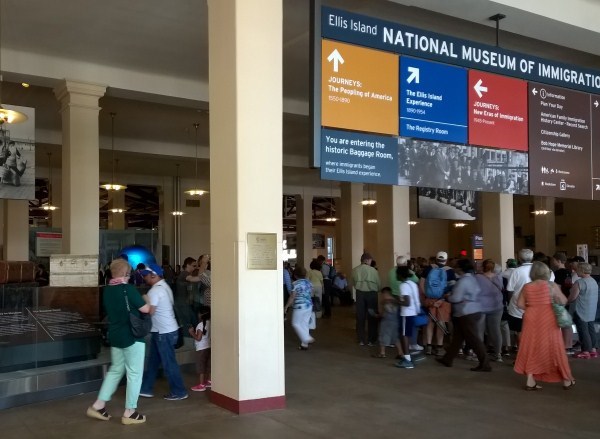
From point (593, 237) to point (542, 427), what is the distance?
1929cm

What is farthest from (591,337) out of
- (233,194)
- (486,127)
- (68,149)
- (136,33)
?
(68,149)

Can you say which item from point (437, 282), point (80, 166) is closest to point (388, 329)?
point (437, 282)

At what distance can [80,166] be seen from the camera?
32.1 feet

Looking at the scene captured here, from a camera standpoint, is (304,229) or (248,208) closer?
(248,208)

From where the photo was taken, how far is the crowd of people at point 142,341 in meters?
5.15

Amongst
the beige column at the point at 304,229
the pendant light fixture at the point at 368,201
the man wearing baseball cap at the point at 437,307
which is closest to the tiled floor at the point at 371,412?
the man wearing baseball cap at the point at 437,307

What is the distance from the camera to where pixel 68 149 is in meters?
9.74

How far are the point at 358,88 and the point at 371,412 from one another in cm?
302

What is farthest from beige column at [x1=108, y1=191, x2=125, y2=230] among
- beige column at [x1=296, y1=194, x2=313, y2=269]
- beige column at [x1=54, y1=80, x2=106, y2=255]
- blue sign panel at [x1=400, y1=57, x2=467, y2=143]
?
blue sign panel at [x1=400, y1=57, x2=467, y2=143]

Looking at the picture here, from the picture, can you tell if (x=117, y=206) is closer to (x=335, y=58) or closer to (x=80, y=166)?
(x=80, y=166)

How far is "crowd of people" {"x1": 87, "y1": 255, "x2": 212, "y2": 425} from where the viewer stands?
16.9 ft

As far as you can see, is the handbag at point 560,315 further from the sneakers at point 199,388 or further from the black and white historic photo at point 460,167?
the sneakers at point 199,388

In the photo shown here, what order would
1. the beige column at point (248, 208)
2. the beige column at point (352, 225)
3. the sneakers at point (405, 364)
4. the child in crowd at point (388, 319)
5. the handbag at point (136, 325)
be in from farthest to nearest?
1. the beige column at point (352, 225)
2. the child in crowd at point (388, 319)
3. the sneakers at point (405, 364)
4. the beige column at point (248, 208)
5. the handbag at point (136, 325)

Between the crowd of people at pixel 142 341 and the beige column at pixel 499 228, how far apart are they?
669 centimetres
